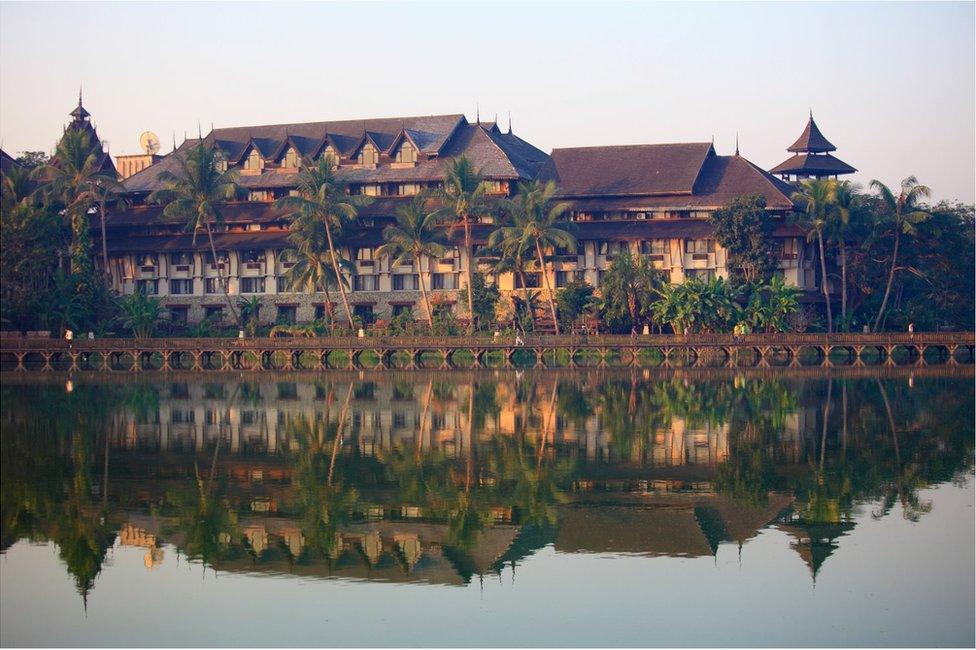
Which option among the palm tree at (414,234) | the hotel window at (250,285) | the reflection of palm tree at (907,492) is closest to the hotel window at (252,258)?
the hotel window at (250,285)

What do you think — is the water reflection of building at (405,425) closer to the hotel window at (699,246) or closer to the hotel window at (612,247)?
the hotel window at (612,247)

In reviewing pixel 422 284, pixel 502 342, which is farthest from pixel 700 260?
pixel 422 284

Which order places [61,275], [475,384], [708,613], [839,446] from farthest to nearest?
[61,275] < [475,384] < [839,446] < [708,613]

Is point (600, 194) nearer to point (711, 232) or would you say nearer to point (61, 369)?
point (711, 232)

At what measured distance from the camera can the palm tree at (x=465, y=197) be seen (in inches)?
2876

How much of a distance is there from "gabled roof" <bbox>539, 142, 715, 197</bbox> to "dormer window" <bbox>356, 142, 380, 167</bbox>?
9.93 metres

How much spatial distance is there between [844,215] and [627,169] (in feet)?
47.5

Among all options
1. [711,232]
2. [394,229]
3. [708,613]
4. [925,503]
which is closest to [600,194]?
[711,232]

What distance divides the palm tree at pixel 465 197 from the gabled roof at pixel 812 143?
2861 centimetres

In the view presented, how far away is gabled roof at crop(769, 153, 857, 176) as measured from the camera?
3659 inches

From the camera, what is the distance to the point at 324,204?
73812 millimetres

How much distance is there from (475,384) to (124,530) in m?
30.0

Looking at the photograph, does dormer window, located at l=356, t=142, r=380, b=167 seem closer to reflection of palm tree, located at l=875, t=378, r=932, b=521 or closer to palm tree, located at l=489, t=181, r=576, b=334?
palm tree, located at l=489, t=181, r=576, b=334

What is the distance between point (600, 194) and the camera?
79062 millimetres
